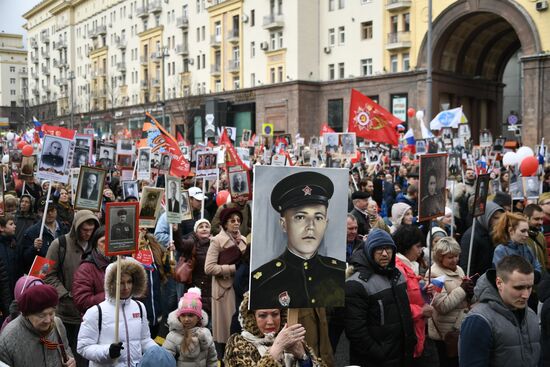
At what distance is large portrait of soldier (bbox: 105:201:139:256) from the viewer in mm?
5227

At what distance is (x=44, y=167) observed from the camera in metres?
9.41

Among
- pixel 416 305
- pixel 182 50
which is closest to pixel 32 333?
pixel 416 305

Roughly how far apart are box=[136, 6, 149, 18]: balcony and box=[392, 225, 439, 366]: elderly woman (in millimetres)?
66770

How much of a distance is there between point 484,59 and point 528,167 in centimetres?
3756

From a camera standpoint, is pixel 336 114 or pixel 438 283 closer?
pixel 438 283

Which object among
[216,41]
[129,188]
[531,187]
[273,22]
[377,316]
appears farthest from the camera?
[216,41]

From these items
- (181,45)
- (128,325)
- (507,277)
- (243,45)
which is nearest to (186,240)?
(128,325)

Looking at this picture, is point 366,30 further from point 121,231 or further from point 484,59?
point 121,231

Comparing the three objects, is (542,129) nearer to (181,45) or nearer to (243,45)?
(243,45)

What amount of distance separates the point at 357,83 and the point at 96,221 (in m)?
40.6

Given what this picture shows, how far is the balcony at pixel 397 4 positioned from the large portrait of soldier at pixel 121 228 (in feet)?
130

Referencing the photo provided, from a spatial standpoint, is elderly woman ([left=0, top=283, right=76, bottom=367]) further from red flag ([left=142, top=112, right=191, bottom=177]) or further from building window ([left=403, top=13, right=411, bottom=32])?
building window ([left=403, top=13, right=411, bottom=32])

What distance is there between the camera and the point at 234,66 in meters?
55.1

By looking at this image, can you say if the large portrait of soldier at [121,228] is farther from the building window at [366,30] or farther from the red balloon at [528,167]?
the building window at [366,30]
